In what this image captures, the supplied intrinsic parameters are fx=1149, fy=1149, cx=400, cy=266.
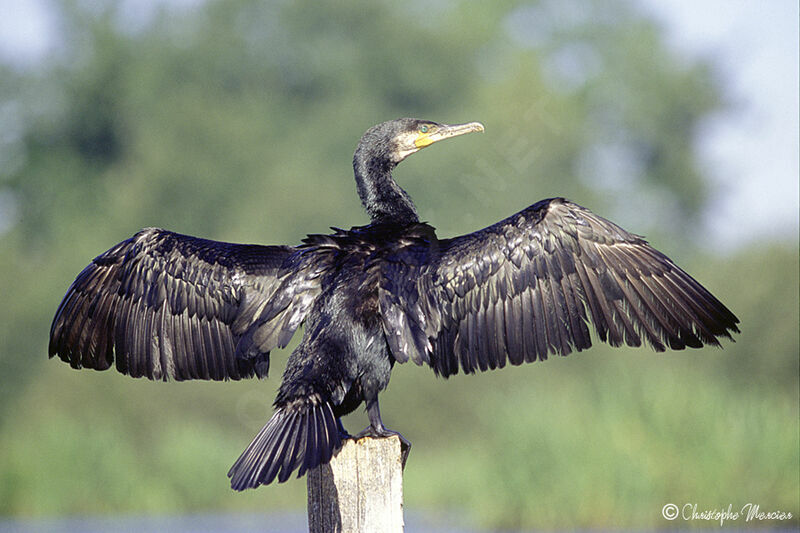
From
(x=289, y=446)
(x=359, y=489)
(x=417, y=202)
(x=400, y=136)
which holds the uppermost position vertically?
(x=417, y=202)

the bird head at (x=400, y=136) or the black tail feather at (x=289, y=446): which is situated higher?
the bird head at (x=400, y=136)

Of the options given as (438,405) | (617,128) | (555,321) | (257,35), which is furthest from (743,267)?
(257,35)

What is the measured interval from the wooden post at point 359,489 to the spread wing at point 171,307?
937 mm

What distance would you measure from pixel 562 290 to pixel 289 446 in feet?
4.93

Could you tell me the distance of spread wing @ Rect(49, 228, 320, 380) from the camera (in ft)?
17.4

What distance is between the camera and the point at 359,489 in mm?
4281

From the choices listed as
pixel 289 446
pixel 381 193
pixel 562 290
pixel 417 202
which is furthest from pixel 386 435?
pixel 417 202

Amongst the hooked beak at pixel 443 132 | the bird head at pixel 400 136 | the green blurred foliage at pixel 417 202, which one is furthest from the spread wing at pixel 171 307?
the green blurred foliage at pixel 417 202

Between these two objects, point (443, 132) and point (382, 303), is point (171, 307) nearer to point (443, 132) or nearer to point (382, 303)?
point (382, 303)

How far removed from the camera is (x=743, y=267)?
13.6 meters

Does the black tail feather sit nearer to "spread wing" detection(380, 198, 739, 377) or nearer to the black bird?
the black bird

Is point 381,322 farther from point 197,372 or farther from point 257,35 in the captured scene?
point 257,35

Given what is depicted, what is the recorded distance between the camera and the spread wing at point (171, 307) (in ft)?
17.4

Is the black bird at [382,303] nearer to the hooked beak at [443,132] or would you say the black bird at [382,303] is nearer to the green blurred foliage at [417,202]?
the hooked beak at [443,132]
